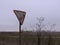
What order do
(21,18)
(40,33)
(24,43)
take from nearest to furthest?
(21,18) → (24,43) → (40,33)

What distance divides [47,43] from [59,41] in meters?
0.78

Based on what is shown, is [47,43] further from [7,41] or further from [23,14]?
[23,14]

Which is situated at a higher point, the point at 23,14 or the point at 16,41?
the point at 23,14

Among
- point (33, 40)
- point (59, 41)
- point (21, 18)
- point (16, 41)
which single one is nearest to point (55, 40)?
point (59, 41)

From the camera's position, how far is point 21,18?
12273 millimetres

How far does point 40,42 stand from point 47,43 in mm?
488

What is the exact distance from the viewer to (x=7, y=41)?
18000 mm

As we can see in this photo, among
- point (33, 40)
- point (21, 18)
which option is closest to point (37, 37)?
point (33, 40)

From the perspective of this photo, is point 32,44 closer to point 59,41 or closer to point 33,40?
point 33,40

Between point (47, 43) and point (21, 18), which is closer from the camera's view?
point (21, 18)

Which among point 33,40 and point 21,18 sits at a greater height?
point 21,18

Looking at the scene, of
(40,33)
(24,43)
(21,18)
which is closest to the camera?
(21,18)

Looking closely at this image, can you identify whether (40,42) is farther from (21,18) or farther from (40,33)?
(21,18)

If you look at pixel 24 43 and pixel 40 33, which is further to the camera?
pixel 40 33
